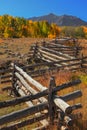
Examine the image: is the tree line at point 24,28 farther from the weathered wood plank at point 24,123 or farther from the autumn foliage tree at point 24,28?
the weathered wood plank at point 24,123

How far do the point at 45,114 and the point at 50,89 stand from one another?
73 cm

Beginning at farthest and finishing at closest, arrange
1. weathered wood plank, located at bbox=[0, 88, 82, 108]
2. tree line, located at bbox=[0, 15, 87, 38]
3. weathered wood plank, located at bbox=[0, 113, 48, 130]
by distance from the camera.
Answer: tree line, located at bbox=[0, 15, 87, 38] → weathered wood plank, located at bbox=[0, 113, 48, 130] → weathered wood plank, located at bbox=[0, 88, 82, 108]

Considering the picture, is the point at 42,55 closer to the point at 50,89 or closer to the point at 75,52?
the point at 75,52

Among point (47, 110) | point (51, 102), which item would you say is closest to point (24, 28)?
point (47, 110)

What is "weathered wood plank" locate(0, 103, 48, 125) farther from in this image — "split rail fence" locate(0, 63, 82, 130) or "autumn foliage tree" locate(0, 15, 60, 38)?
"autumn foliage tree" locate(0, 15, 60, 38)

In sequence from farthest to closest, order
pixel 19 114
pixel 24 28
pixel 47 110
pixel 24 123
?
1. pixel 24 28
2. pixel 47 110
3. pixel 24 123
4. pixel 19 114

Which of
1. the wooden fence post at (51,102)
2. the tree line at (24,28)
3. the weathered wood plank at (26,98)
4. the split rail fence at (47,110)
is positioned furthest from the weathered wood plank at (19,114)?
the tree line at (24,28)

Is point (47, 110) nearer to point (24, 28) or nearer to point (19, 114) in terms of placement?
point (19, 114)

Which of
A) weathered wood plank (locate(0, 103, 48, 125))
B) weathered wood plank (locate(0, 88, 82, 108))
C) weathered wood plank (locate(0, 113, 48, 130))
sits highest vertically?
weathered wood plank (locate(0, 88, 82, 108))

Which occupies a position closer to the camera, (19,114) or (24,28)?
(19,114)

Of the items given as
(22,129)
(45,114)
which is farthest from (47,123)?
(22,129)

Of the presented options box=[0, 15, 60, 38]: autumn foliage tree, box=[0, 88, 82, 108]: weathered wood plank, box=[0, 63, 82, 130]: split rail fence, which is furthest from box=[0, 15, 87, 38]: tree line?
box=[0, 63, 82, 130]: split rail fence

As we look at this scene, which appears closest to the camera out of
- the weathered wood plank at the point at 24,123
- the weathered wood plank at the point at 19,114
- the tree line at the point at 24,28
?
the weathered wood plank at the point at 19,114

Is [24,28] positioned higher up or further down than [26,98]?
higher up
